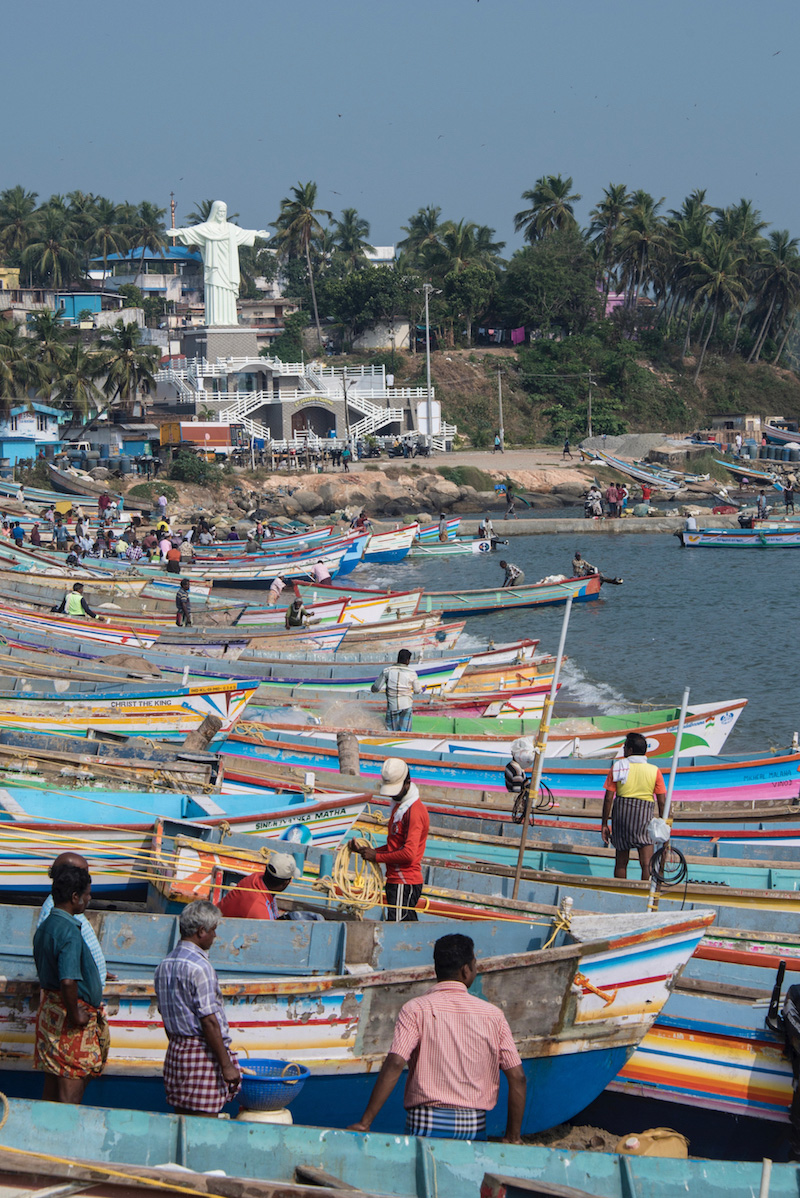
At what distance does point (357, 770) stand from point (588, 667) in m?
15.5

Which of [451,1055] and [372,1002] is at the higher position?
[451,1055]

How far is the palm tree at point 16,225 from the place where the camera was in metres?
102

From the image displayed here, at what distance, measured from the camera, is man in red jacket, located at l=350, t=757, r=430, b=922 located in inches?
321

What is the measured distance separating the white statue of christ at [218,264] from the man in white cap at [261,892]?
75093 millimetres

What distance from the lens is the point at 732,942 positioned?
8773 millimetres

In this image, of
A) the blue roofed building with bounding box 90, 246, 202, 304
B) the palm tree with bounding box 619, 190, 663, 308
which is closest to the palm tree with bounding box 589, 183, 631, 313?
the palm tree with bounding box 619, 190, 663, 308


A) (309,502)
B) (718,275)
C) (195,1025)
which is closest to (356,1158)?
(195,1025)

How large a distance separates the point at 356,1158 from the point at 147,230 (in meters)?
109

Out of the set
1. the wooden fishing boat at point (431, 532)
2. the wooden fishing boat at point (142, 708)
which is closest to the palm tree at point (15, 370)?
the wooden fishing boat at point (431, 532)

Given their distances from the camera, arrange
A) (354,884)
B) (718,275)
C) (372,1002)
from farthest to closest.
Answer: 1. (718,275)
2. (354,884)
3. (372,1002)

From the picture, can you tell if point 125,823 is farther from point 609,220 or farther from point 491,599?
point 609,220

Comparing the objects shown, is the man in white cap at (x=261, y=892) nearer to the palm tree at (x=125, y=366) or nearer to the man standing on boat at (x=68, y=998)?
the man standing on boat at (x=68, y=998)

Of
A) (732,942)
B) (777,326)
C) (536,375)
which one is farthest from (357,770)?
(777,326)

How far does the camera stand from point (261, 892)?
7516 millimetres
